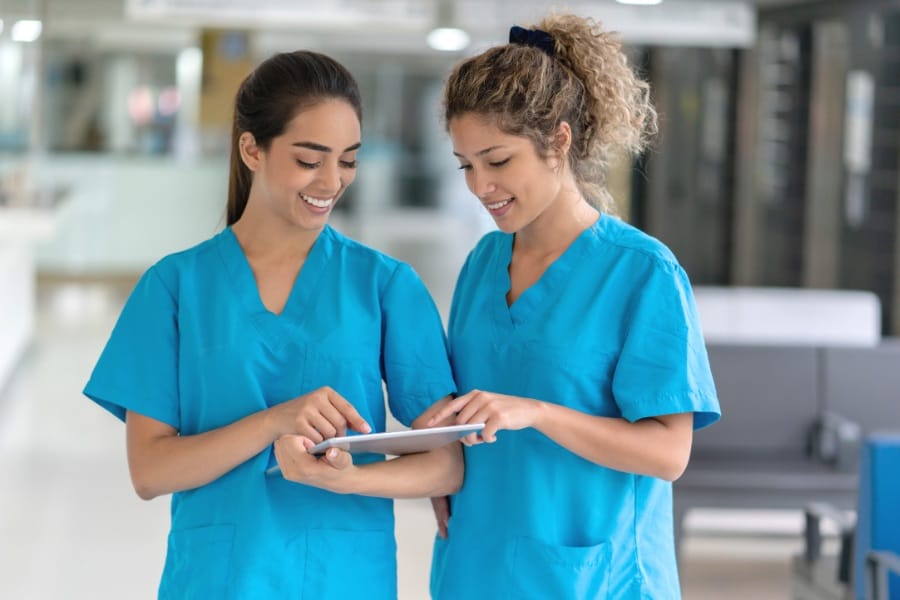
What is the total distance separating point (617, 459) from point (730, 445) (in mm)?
3011

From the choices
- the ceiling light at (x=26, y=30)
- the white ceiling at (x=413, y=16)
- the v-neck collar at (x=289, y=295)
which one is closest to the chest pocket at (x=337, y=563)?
the v-neck collar at (x=289, y=295)

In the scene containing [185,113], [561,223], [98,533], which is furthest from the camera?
[185,113]

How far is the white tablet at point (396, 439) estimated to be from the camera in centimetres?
136

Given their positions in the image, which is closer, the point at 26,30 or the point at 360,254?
the point at 360,254

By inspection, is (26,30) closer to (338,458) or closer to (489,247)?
(489,247)

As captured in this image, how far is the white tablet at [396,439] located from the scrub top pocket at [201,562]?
0.22 metres

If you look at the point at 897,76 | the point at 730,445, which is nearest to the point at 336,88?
the point at 730,445

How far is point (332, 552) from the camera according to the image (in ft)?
5.18

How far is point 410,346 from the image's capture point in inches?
63.5

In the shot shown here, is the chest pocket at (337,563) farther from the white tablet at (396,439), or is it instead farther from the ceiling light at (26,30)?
the ceiling light at (26,30)

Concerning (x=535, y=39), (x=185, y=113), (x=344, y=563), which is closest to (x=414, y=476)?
(x=344, y=563)

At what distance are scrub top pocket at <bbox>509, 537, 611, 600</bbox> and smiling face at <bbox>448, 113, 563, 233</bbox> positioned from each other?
0.42 meters

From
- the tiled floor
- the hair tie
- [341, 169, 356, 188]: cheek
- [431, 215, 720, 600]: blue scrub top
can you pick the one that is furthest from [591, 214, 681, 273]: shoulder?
the tiled floor

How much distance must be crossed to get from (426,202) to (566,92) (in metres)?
12.2
